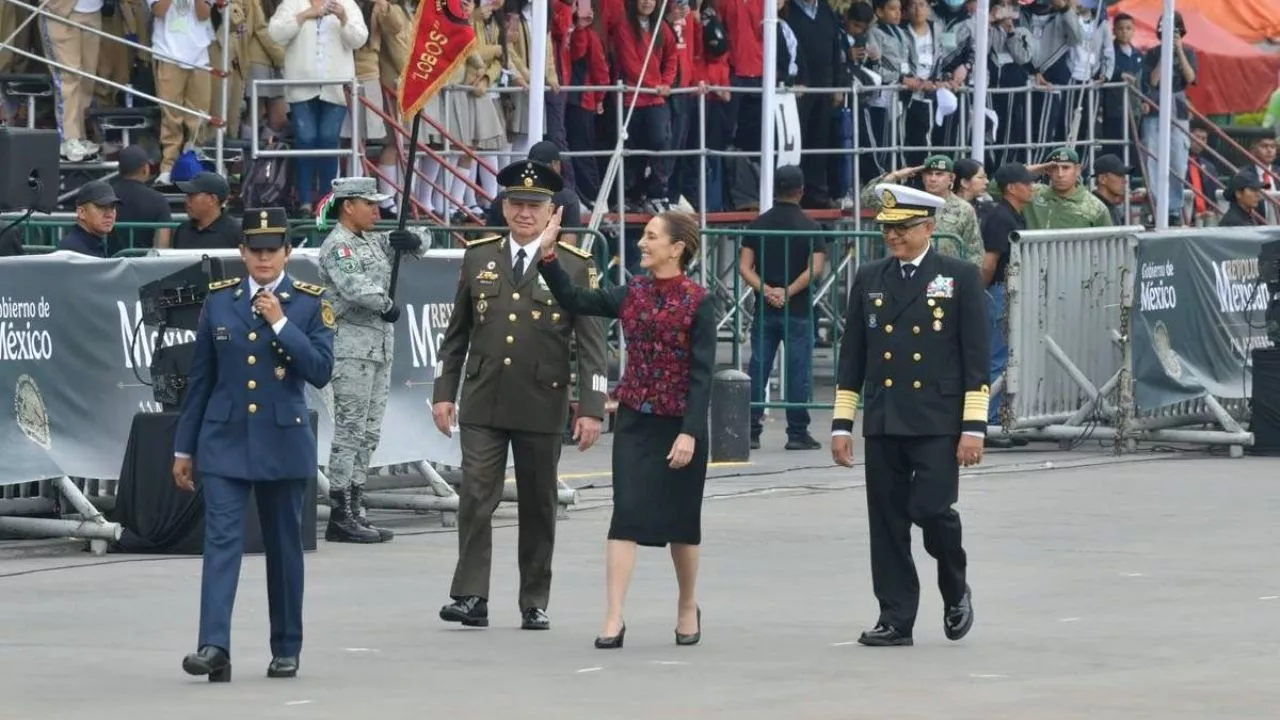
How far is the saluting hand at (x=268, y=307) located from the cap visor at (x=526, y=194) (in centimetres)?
180

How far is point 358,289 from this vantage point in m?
13.9

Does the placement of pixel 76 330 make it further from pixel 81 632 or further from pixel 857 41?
pixel 857 41

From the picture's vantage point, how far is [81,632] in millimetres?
11297

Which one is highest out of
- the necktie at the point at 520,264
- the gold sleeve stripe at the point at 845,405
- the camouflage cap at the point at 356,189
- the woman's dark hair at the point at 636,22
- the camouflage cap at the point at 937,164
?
the woman's dark hair at the point at 636,22

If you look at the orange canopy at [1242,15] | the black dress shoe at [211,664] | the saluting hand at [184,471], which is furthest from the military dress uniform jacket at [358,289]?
the orange canopy at [1242,15]

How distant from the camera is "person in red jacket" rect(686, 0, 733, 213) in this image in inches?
954

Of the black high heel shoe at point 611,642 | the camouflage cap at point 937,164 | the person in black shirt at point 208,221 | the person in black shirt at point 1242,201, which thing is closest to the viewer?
the black high heel shoe at point 611,642

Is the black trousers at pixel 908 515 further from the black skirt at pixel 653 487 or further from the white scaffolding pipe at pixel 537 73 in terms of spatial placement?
the white scaffolding pipe at pixel 537 73

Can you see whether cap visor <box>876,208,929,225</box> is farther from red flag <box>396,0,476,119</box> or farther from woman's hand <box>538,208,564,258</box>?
red flag <box>396,0,476,119</box>

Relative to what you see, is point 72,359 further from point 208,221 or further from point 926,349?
point 926,349

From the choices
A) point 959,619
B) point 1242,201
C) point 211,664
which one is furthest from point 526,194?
point 1242,201

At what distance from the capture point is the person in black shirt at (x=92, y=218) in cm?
1566

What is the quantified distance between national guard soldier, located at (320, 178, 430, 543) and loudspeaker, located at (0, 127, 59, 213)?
1702 mm

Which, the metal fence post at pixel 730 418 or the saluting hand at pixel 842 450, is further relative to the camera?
the metal fence post at pixel 730 418
